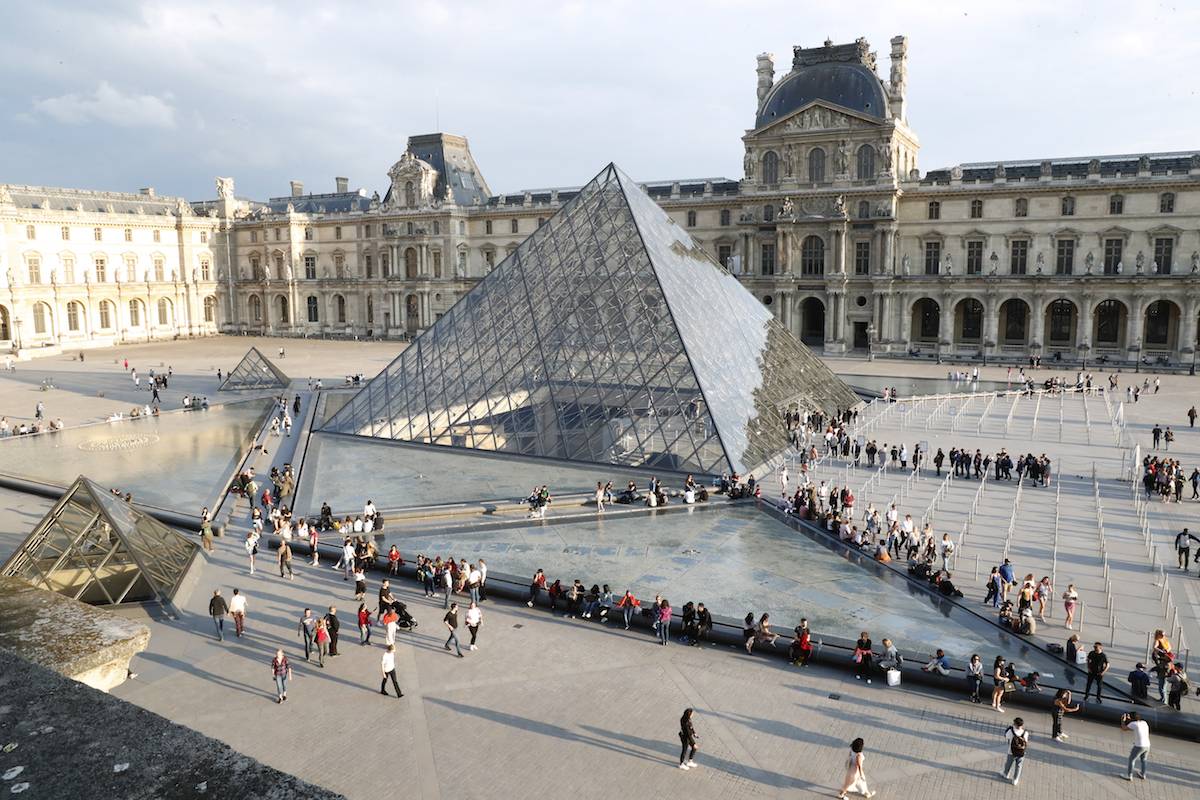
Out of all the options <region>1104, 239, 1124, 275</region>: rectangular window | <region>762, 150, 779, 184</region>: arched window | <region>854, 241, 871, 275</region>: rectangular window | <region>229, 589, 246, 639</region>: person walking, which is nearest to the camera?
<region>229, 589, 246, 639</region>: person walking

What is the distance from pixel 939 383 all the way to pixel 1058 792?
3095cm

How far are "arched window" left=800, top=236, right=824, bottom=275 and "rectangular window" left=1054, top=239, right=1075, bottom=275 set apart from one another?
1180 cm

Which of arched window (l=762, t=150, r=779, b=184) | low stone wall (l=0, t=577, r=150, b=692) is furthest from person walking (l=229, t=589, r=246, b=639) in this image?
arched window (l=762, t=150, r=779, b=184)

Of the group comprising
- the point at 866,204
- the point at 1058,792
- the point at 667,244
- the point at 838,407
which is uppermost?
the point at 866,204

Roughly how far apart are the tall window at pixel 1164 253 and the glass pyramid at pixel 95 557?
4478 cm

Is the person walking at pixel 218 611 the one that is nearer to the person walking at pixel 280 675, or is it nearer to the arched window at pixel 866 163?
the person walking at pixel 280 675

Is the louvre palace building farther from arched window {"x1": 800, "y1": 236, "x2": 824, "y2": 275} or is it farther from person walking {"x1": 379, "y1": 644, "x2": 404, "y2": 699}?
person walking {"x1": 379, "y1": 644, "x2": 404, "y2": 699}

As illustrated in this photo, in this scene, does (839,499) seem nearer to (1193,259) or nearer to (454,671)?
(454,671)

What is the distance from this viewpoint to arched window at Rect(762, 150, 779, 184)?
4834 centimetres

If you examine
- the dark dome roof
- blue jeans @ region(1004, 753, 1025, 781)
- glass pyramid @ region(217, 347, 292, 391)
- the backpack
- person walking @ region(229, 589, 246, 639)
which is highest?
the dark dome roof

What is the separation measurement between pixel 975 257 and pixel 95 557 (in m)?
44.2

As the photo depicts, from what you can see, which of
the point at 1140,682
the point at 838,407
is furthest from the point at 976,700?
the point at 838,407

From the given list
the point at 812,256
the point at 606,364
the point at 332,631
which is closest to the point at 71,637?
the point at 332,631

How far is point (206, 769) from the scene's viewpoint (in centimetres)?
246
